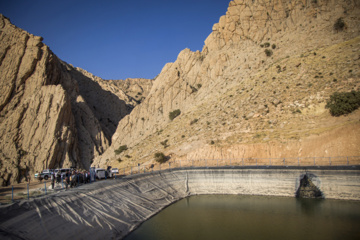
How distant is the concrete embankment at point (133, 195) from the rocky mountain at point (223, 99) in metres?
5.61

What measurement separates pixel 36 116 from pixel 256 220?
4919cm

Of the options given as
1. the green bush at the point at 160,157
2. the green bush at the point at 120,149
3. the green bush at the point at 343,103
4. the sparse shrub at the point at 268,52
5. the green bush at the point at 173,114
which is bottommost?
the green bush at the point at 160,157

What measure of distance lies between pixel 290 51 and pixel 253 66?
27.0 feet

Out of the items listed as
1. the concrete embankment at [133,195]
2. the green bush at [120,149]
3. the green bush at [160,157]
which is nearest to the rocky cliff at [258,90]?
the green bush at [120,149]

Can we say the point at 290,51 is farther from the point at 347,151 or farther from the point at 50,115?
the point at 50,115

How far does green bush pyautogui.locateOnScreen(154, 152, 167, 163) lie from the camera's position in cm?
4594

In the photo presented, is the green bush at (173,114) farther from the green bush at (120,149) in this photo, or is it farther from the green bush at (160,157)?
the green bush at (160,157)

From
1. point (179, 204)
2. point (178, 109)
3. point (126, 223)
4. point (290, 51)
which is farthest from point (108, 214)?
point (290, 51)

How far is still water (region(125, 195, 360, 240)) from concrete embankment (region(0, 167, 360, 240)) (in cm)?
142

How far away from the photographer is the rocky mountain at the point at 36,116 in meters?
51.2

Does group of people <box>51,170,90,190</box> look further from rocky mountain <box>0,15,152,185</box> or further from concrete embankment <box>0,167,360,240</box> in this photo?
rocky mountain <box>0,15,152,185</box>

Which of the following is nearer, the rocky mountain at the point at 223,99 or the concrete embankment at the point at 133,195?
the concrete embankment at the point at 133,195

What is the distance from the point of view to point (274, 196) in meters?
33.4

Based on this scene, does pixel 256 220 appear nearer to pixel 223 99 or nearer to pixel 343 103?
pixel 343 103
